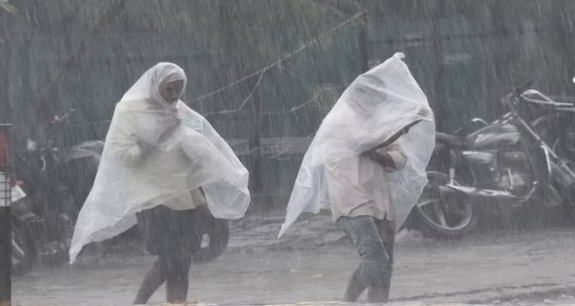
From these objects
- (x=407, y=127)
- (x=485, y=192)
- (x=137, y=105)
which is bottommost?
(x=485, y=192)

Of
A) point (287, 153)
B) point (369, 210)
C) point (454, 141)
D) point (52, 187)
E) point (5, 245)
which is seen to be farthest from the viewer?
point (287, 153)

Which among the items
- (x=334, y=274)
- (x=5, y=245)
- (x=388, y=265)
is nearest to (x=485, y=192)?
(x=334, y=274)

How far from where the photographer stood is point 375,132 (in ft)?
22.3

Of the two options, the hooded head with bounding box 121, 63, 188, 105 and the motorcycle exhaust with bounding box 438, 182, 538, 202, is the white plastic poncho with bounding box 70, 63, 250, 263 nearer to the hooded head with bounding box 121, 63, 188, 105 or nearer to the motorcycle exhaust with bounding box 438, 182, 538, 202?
the hooded head with bounding box 121, 63, 188, 105

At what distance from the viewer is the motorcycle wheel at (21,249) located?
32.8 ft

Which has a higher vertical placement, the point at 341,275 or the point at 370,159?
the point at 370,159

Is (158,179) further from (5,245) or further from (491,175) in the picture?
(491,175)

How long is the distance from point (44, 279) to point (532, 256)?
13.7 ft

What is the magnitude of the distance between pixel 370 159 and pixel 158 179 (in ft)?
4.00

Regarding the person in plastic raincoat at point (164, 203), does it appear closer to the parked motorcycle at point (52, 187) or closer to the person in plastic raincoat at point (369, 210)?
the person in plastic raincoat at point (369, 210)

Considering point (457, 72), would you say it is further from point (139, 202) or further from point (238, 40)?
point (139, 202)

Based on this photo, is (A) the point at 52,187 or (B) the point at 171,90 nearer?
(B) the point at 171,90

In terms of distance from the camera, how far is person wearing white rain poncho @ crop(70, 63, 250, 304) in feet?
22.4

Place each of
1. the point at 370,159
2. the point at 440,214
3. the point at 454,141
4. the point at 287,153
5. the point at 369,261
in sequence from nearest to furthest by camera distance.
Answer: the point at 369,261 → the point at 370,159 → the point at 440,214 → the point at 454,141 → the point at 287,153
